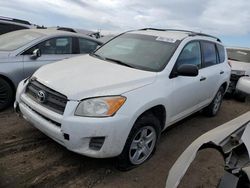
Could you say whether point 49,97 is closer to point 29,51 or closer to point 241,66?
point 29,51

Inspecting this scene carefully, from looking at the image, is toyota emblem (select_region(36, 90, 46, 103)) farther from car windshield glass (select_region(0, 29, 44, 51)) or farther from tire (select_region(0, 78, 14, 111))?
car windshield glass (select_region(0, 29, 44, 51))

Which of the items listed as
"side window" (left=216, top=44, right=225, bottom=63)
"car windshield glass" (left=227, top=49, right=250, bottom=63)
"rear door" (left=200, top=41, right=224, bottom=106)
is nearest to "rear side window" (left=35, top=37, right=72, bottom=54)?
"rear door" (left=200, top=41, right=224, bottom=106)

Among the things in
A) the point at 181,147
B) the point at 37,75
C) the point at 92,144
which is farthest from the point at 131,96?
the point at 181,147

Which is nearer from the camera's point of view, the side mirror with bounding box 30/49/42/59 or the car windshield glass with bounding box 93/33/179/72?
the car windshield glass with bounding box 93/33/179/72

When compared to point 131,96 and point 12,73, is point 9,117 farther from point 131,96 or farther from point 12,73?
point 131,96

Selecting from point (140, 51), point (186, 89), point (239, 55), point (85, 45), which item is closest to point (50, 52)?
point (85, 45)

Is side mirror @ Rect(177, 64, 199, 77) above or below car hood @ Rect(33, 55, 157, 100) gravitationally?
above

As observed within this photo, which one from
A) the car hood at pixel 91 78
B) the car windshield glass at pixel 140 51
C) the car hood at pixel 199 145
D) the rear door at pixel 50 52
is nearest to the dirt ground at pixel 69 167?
the car hood at pixel 199 145

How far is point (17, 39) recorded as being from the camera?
5754 mm

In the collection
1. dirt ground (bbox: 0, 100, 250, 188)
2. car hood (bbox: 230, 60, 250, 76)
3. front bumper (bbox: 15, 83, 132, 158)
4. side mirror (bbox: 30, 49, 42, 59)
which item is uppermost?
side mirror (bbox: 30, 49, 42, 59)

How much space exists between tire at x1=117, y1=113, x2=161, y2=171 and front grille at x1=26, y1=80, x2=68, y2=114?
2.89ft

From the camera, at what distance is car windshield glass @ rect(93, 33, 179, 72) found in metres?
4.11

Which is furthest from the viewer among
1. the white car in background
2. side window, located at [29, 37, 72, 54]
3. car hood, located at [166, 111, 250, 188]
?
the white car in background

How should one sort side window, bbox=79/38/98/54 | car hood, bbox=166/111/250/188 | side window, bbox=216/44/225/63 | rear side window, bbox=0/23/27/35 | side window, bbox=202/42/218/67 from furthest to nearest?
rear side window, bbox=0/23/27/35, side window, bbox=79/38/98/54, side window, bbox=216/44/225/63, side window, bbox=202/42/218/67, car hood, bbox=166/111/250/188
